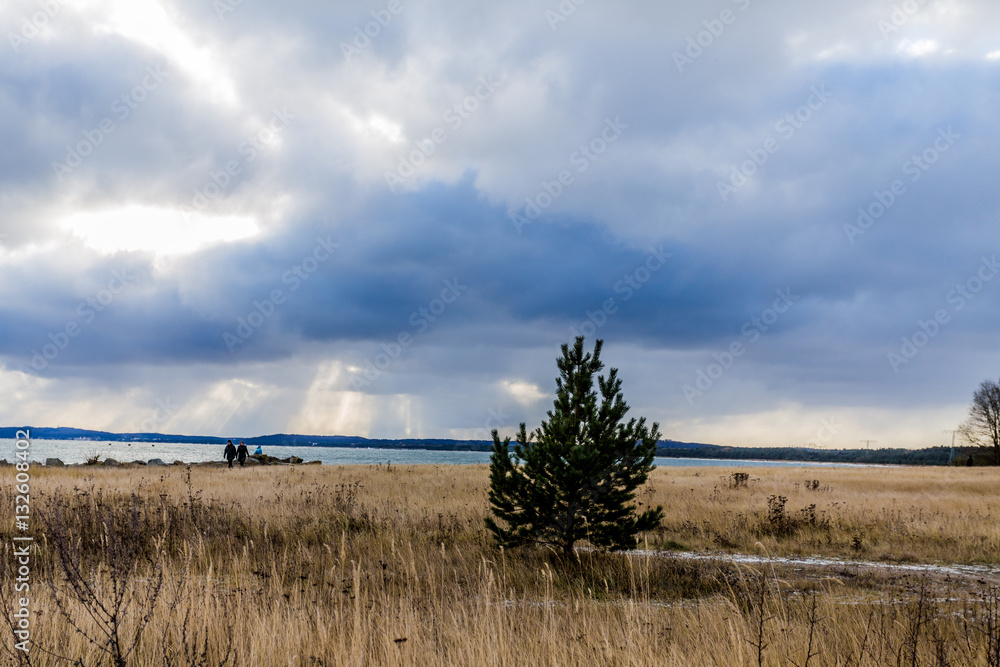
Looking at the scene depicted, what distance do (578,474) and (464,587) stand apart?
2467mm

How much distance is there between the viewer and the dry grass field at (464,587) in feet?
15.2

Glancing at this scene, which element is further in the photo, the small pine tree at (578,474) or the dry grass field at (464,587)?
the small pine tree at (578,474)

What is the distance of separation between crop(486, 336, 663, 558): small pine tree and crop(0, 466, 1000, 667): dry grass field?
22.9 inches

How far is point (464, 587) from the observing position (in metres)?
8.21

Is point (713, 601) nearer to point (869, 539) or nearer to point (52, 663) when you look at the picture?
point (52, 663)

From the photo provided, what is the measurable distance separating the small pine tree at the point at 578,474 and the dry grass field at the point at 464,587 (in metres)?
0.58

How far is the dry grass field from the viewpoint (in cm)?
463

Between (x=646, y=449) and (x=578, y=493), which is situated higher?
(x=646, y=449)

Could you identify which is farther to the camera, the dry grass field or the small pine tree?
the small pine tree

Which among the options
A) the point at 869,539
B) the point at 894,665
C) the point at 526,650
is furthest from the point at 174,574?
the point at 869,539

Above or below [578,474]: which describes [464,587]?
below

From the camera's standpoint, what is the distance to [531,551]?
10727 millimetres

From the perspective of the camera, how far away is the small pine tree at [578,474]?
9578mm

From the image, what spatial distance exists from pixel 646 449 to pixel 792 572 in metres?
3.45
